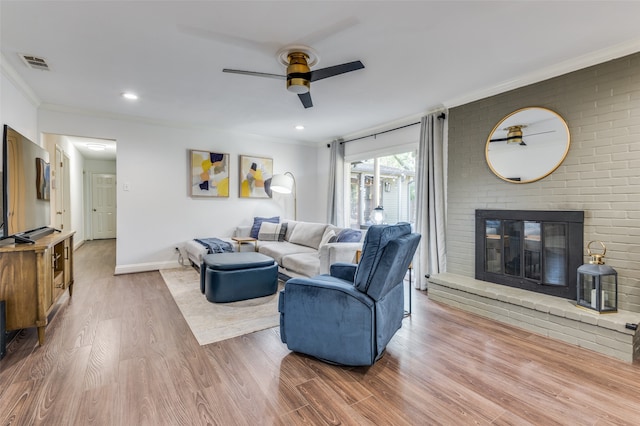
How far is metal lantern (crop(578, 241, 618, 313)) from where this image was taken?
8.14 ft

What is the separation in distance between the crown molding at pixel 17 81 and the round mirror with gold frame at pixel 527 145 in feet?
16.0

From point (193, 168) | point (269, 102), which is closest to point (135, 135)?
point (193, 168)

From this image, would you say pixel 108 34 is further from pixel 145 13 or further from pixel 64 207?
pixel 64 207

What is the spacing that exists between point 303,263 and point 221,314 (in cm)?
110

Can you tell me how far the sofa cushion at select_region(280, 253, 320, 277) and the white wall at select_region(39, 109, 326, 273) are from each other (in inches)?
80.3

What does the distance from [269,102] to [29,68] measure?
2364 mm

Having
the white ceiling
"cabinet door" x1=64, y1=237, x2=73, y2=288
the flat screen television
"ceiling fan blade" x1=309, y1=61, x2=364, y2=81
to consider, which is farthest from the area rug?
the white ceiling

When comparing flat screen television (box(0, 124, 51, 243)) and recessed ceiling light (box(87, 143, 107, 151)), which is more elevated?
recessed ceiling light (box(87, 143, 107, 151))

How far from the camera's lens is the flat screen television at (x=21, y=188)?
2436 mm

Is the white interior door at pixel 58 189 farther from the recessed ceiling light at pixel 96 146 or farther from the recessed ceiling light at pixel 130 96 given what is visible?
the recessed ceiling light at pixel 130 96

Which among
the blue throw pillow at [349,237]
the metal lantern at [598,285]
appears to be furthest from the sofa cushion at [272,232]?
the metal lantern at [598,285]

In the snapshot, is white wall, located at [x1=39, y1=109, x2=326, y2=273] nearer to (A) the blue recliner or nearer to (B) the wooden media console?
(B) the wooden media console

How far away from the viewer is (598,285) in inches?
97.4

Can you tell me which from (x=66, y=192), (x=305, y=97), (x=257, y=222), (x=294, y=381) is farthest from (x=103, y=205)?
(x=294, y=381)
